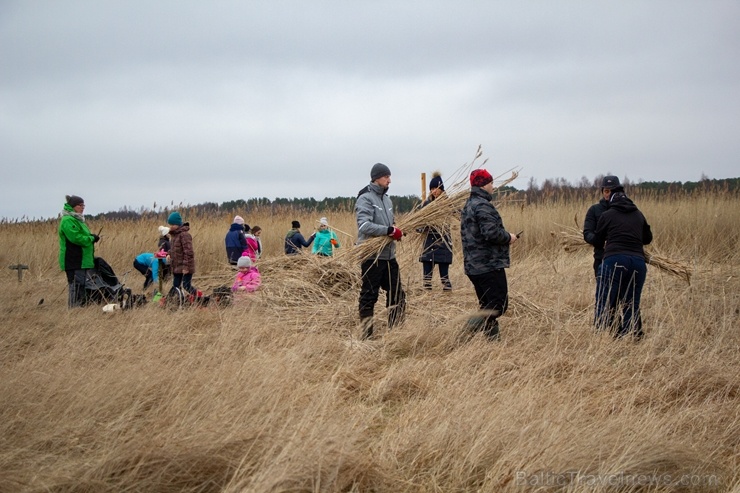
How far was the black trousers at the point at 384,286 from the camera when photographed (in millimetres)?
5844

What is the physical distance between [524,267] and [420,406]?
6765mm

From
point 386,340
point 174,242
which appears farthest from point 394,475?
point 174,242

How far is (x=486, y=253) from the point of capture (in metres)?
5.38

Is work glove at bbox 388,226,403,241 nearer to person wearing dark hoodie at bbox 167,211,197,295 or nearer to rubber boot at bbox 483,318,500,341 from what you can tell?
rubber boot at bbox 483,318,500,341

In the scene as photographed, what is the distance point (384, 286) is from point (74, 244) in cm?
435

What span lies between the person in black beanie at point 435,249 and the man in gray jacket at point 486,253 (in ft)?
5.28

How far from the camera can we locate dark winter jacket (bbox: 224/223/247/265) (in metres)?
10.7

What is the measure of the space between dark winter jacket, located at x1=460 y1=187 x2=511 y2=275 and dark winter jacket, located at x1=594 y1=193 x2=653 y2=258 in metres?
1.01

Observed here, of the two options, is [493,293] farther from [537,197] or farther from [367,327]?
[537,197]

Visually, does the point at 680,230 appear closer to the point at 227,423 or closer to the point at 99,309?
the point at 99,309

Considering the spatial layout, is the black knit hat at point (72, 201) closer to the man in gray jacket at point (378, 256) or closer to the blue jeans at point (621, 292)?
the man in gray jacket at point (378, 256)

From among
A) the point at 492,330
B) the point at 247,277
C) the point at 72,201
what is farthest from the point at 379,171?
the point at 72,201

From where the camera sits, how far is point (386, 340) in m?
5.43

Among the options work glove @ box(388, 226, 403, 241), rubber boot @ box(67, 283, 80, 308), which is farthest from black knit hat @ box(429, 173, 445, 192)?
rubber boot @ box(67, 283, 80, 308)
